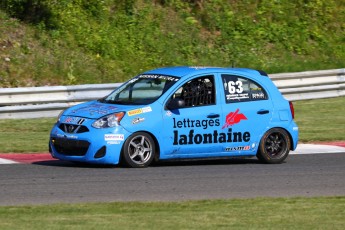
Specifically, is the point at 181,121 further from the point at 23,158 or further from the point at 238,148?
the point at 23,158

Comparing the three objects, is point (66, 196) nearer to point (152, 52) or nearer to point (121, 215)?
point (121, 215)

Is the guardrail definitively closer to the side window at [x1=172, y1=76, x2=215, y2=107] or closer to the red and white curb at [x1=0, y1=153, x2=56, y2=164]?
the red and white curb at [x1=0, y1=153, x2=56, y2=164]

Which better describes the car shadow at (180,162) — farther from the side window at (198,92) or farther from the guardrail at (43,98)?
the guardrail at (43,98)

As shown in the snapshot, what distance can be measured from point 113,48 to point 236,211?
44.4 ft

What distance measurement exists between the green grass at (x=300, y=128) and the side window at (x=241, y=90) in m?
3.23

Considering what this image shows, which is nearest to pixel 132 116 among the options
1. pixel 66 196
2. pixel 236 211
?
pixel 66 196

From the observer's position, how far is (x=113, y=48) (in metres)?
22.8

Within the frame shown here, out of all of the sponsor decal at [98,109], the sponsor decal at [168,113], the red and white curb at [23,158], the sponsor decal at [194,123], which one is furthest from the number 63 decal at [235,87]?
the red and white curb at [23,158]

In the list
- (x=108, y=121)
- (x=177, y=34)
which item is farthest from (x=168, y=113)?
(x=177, y=34)

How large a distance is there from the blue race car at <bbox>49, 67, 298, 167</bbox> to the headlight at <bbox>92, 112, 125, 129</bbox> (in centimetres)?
1

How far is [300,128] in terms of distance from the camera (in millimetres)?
18375

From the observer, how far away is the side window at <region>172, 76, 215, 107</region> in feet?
43.5

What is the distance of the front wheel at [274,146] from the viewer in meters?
13.8

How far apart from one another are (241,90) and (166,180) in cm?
238
